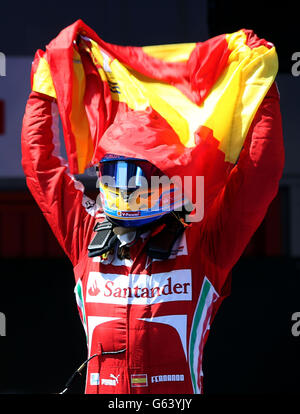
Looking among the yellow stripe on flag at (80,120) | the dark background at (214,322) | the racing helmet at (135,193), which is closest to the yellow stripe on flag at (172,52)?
the yellow stripe on flag at (80,120)

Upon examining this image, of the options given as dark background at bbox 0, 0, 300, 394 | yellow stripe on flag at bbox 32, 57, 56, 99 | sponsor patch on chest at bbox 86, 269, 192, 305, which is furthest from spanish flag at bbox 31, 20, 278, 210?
dark background at bbox 0, 0, 300, 394

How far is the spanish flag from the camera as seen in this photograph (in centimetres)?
226

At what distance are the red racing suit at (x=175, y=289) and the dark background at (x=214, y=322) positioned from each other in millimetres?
1584

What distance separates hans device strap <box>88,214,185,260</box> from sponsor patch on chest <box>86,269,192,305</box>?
0.08 metres

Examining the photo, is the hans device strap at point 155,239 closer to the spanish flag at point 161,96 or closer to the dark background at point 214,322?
the spanish flag at point 161,96

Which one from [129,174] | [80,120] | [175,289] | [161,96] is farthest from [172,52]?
[175,289]

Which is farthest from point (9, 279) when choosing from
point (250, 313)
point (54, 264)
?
point (250, 313)

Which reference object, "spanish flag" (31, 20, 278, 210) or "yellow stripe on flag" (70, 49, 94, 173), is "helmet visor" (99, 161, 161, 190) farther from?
"yellow stripe on flag" (70, 49, 94, 173)

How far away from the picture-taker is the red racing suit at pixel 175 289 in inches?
89.0

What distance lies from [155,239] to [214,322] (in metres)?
1.76

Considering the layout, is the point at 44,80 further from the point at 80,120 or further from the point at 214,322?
the point at 214,322

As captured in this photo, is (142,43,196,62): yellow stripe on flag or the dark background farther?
the dark background

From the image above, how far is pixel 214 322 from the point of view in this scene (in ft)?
12.9
